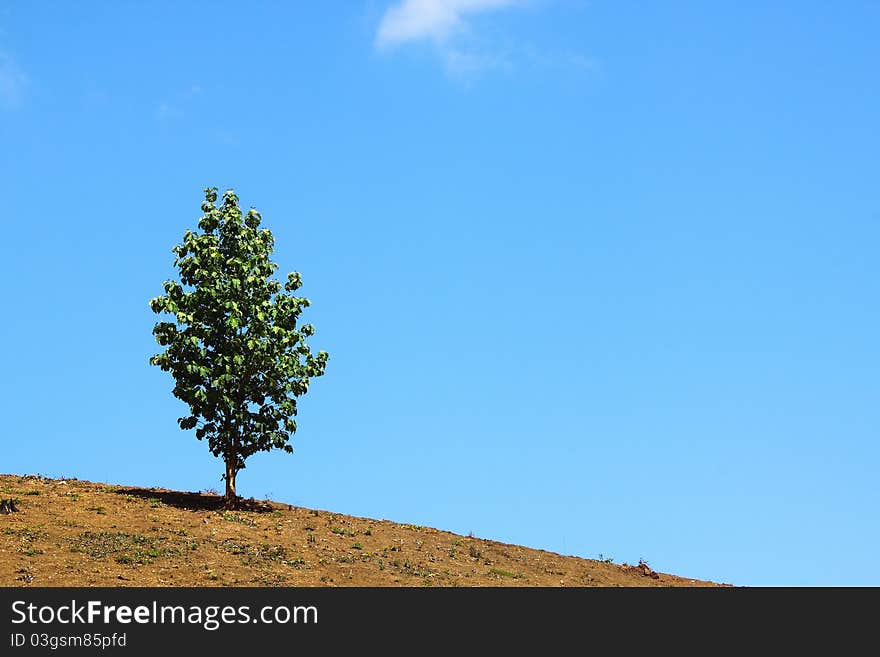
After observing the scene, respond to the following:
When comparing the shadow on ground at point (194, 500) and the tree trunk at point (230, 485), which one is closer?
the tree trunk at point (230, 485)

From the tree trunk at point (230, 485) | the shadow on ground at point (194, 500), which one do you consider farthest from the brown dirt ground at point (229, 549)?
the tree trunk at point (230, 485)

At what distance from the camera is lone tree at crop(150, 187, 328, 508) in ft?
123

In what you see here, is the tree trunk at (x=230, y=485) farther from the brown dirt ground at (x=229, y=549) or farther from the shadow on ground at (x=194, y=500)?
the brown dirt ground at (x=229, y=549)

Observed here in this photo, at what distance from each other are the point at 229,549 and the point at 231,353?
7849 mm

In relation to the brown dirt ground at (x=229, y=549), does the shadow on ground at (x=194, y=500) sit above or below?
above

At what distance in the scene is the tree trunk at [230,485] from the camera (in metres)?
38.2

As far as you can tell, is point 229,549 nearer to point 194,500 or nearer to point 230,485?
point 230,485

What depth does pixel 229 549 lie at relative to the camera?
107ft

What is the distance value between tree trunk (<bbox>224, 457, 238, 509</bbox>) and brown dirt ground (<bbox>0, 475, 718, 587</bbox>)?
0.61m
